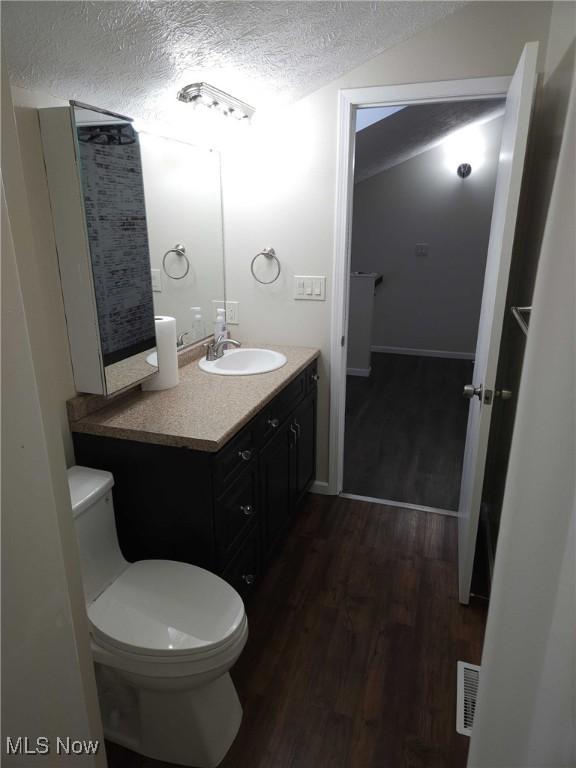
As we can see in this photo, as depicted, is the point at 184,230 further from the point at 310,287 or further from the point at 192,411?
the point at 192,411

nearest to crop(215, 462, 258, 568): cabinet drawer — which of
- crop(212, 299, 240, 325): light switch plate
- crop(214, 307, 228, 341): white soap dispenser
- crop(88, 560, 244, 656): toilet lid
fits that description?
crop(88, 560, 244, 656): toilet lid

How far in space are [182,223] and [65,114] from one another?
2.66ft

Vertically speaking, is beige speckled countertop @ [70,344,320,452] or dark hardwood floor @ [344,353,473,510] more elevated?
beige speckled countertop @ [70,344,320,452]

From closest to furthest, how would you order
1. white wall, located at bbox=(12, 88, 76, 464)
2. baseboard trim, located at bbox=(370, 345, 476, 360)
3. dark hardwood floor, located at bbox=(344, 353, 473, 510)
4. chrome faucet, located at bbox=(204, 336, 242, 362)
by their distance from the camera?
1. white wall, located at bbox=(12, 88, 76, 464)
2. chrome faucet, located at bbox=(204, 336, 242, 362)
3. dark hardwood floor, located at bbox=(344, 353, 473, 510)
4. baseboard trim, located at bbox=(370, 345, 476, 360)

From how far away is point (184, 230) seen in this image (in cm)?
219

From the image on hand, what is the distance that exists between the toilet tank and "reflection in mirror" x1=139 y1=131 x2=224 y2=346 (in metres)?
0.80

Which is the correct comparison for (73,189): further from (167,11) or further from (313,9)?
(313,9)

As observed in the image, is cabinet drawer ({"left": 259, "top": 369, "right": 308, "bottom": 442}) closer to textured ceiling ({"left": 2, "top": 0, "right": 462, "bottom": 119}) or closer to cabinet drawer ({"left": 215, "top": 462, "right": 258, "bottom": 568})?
cabinet drawer ({"left": 215, "top": 462, "right": 258, "bottom": 568})

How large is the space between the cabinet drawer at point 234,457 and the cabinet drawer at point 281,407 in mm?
106

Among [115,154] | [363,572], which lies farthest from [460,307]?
[115,154]

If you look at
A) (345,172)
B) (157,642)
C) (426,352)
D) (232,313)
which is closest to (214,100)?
(345,172)

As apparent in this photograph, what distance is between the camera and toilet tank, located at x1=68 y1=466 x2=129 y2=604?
4.55ft

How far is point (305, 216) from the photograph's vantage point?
7.67ft

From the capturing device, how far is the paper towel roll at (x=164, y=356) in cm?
184
